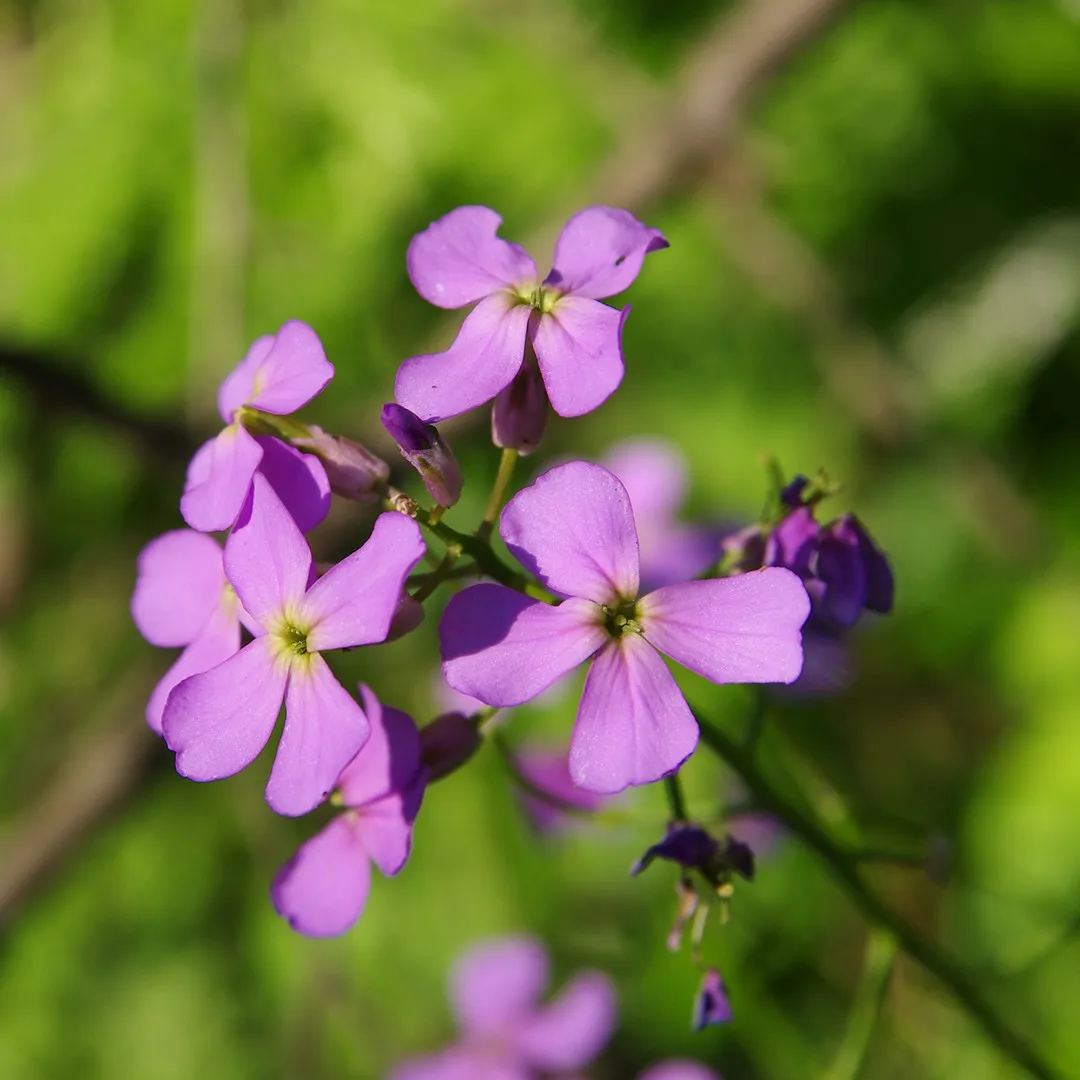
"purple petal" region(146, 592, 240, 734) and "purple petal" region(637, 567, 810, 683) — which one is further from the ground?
"purple petal" region(637, 567, 810, 683)

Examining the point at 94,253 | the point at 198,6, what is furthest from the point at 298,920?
the point at 198,6

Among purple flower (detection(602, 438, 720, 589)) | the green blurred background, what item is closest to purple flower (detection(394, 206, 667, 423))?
purple flower (detection(602, 438, 720, 589))

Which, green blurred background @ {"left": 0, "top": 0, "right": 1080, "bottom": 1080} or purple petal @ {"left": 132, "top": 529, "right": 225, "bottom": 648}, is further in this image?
green blurred background @ {"left": 0, "top": 0, "right": 1080, "bottom": 1080}

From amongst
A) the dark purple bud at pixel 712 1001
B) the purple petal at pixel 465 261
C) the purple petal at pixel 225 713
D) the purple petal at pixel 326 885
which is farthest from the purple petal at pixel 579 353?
the dark purple bud at pixel 712 1001

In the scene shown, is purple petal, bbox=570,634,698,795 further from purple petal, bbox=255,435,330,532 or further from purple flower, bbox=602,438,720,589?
purple flower, bbox=602,438,720,589

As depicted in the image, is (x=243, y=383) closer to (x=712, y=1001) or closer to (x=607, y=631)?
(x=607, y=631)

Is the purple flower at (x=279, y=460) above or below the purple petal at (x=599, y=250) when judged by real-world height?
below

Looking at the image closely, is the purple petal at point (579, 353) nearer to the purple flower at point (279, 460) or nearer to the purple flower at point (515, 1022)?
the purple flower at point (279, 460)
